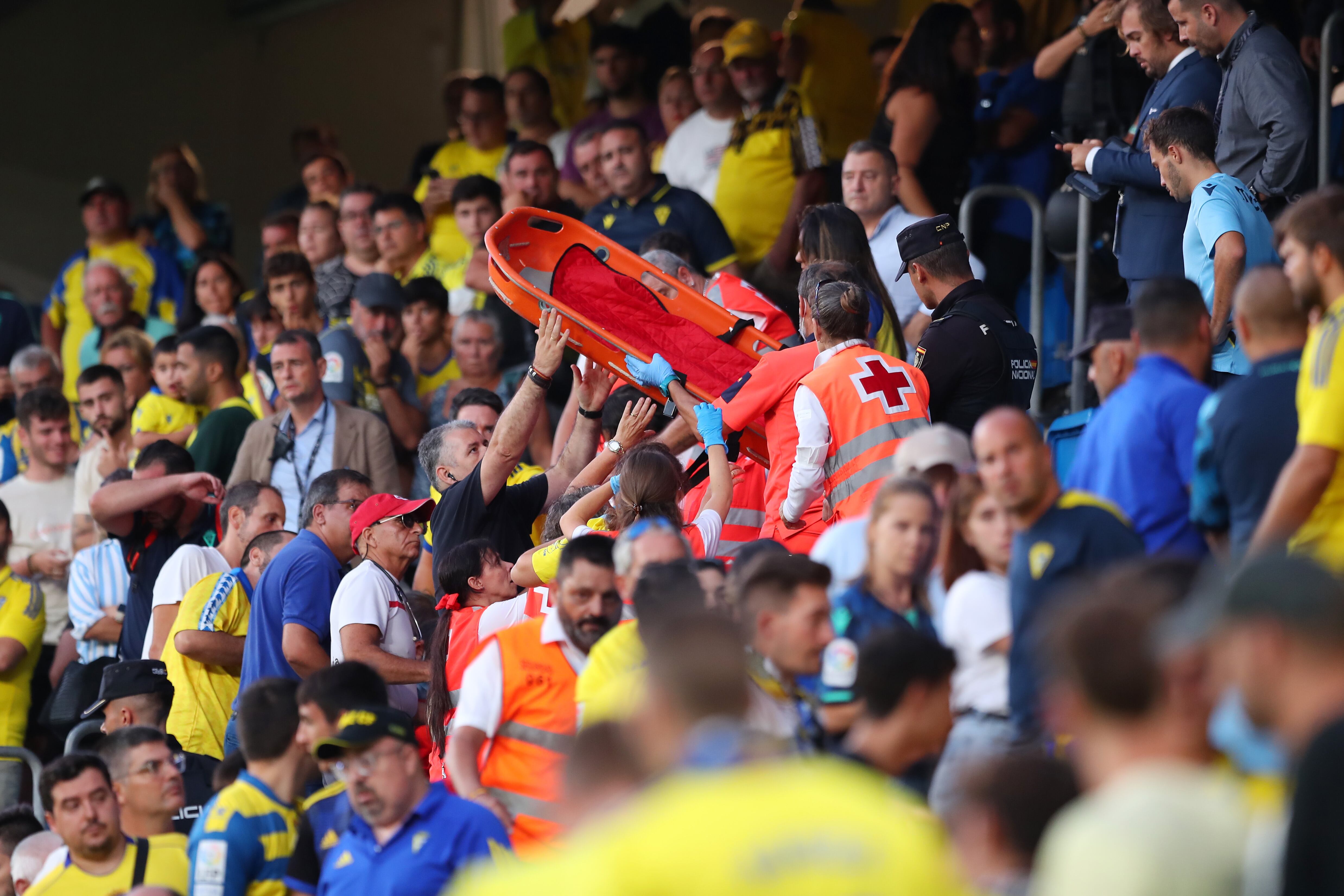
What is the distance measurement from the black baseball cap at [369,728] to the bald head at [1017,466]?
1806mm

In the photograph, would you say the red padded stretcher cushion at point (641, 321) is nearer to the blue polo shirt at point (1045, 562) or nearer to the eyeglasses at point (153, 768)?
the eyeglasses at point (153, 768)

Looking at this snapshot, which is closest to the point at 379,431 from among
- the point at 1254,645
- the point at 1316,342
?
the point at 1316,342

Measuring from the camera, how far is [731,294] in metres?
7.61

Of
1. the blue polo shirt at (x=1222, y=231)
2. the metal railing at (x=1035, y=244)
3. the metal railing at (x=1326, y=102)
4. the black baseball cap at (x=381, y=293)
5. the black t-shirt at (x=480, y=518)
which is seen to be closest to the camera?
the blue polo shirt at (x=1222, y=231)

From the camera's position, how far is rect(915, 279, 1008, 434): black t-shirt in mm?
6172

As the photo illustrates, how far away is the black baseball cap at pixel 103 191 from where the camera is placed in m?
11.9

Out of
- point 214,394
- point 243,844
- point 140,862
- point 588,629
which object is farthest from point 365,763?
point 214,394

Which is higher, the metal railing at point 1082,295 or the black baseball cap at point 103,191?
the black baseball cap at point 103,191

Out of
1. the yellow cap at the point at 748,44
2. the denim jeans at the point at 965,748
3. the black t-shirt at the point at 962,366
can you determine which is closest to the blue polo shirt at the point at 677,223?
the yellow cap at the point at 748,44

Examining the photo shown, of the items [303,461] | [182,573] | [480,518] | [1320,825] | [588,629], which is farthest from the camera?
[303,461]

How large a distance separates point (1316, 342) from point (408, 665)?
3665mm

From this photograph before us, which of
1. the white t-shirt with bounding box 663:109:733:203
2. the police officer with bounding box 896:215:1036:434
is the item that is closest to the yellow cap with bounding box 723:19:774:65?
the white t-shirt with bounding box 663:109:733:203

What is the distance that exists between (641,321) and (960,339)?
5.27 ft

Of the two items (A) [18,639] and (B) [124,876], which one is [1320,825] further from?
(A) [18,639]
